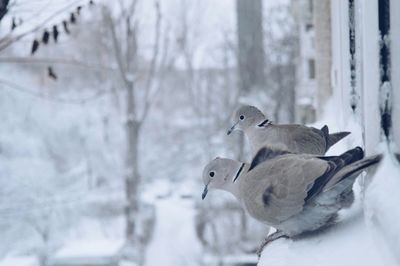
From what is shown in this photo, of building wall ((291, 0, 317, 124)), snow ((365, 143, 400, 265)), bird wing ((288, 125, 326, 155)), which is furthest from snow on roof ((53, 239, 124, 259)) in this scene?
snow ((365, 143, 400, 265))

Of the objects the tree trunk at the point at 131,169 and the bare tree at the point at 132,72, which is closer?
the bare tree at the point at 132,72

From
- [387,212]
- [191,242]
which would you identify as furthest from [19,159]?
[387,212]

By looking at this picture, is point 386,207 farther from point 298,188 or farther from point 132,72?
point 132,72

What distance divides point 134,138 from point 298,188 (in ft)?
28.5

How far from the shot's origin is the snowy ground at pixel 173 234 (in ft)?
28.5

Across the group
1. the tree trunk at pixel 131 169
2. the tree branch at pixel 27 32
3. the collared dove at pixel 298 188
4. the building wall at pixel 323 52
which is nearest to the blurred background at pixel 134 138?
the tree trunk at pixel 131 169

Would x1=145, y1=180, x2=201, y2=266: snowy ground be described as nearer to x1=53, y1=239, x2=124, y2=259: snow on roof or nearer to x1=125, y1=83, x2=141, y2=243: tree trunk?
x1=125, y1=83, x2=141, y2=243: tree trunk

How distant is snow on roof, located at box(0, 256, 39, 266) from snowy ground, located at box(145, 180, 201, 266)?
169 cm

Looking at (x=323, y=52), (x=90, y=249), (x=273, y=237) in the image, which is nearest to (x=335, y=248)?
(x=273, y=237)

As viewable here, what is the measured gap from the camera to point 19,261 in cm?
753

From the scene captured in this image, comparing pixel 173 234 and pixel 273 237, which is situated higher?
pixel 273 237

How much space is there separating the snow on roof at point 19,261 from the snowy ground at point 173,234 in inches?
66.5

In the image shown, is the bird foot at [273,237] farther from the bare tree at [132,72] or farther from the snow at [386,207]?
the bare tree at [132,72]

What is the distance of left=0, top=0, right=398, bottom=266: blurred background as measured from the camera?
8.45m
